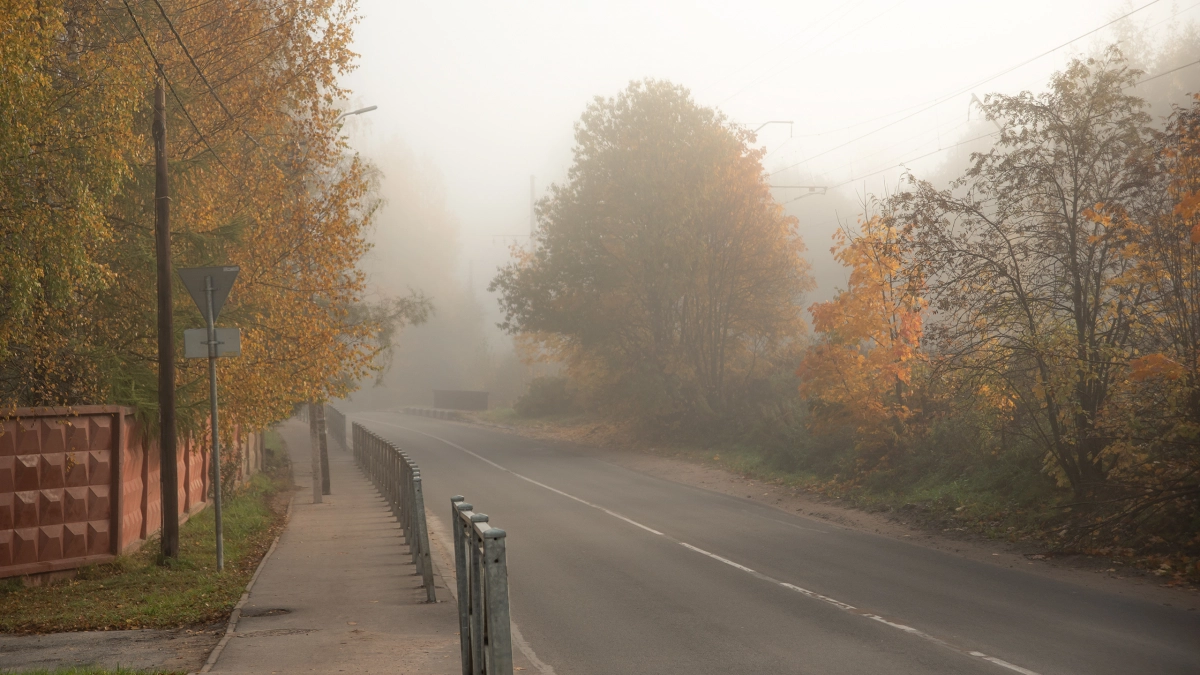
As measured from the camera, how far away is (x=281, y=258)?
1617 centimetres

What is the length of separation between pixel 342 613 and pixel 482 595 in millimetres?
5357

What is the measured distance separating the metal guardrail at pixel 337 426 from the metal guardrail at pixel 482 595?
124ft

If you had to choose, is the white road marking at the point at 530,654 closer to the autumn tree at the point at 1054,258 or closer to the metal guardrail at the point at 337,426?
the autumn tree at the point at 1054,258

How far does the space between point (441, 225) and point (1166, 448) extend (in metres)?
91.6

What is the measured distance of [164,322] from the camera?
12734mm

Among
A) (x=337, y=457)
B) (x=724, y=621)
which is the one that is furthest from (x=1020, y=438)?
(x=337, y=457)

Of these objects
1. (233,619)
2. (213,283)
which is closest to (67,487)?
(213,283)

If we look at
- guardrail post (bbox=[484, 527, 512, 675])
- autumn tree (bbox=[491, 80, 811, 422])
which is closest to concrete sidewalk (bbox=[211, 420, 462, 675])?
guardrail post (bbox=[484, 527, 512, 675])

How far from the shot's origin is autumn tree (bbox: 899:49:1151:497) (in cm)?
1371

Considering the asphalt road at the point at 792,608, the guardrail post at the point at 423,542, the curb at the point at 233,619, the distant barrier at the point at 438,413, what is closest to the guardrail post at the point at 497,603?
the asphalt road at the point at 792,608

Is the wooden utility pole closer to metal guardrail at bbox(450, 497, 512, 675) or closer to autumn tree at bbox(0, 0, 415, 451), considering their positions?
autumn tree at bbox(0, 0, 415, 451)

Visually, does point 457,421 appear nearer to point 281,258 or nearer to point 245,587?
point 281,258

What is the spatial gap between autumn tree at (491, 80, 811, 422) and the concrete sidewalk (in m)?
18.3

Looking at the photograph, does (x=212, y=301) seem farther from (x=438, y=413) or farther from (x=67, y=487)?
(x=438, y=413)
